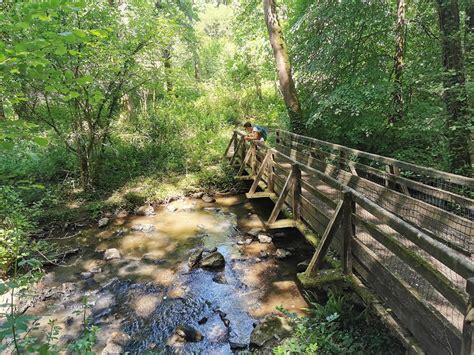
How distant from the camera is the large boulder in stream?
13.5ft

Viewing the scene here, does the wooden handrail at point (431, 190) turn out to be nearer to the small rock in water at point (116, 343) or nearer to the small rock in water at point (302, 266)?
the small rock in water at point (302, 266)

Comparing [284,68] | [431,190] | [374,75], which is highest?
[284,68]

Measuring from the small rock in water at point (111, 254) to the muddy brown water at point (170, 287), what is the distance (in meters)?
0.13

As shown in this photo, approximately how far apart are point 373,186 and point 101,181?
879 centimetres

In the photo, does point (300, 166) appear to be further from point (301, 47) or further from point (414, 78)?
point (301, 47)

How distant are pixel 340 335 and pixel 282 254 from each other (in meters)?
2.94

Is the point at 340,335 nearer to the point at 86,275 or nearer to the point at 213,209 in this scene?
the point at 86,275

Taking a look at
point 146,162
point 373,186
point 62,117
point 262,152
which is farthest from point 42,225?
point 373,186

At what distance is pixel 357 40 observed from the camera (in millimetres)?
8641

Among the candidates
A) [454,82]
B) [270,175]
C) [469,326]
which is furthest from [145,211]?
[469,326]

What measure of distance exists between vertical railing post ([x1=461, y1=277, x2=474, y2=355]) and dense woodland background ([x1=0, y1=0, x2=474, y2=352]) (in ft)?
12.8

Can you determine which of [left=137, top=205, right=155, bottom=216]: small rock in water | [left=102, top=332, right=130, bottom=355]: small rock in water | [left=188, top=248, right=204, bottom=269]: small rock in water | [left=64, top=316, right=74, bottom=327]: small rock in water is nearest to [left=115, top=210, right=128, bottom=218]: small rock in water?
[left=137, top=205, right=155, bottom=216]: small rock in water

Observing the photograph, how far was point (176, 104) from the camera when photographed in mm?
14289

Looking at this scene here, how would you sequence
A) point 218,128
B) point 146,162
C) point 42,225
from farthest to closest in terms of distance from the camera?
1. point 218,128
2. point 146,162
3. point 42,225
